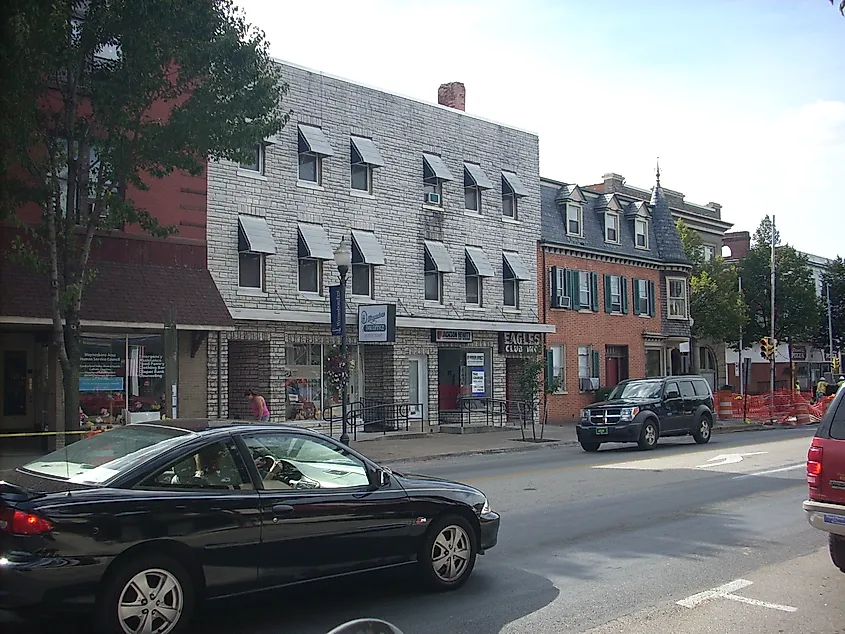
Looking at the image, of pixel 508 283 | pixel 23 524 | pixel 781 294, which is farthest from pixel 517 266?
pixel 23 524

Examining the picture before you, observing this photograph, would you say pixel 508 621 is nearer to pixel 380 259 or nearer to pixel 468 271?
pixel 380 259

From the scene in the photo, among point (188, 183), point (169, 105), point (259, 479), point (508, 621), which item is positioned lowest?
point (508, 621)

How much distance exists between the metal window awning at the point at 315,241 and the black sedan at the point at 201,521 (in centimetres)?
1653

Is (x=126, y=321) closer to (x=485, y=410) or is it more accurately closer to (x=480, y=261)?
(x=480, y=261)

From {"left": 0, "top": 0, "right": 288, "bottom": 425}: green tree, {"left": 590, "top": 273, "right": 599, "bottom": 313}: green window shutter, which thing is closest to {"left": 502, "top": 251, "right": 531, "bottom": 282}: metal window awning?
{"left": 590, "top": 273, "right": 599, "bottom": 313}: green window shutter

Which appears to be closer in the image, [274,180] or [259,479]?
[259,479]

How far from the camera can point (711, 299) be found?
132ft

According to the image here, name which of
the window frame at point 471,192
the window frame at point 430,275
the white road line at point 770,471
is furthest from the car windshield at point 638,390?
the window frame at point 471,192

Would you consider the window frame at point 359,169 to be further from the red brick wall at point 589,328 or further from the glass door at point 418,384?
the red brick wall at point 589,328

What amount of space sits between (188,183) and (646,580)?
1629 centimetres

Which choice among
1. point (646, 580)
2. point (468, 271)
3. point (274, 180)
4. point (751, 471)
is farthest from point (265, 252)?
point (646, 580)

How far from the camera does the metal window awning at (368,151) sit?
82.4ft

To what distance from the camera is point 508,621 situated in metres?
6.41

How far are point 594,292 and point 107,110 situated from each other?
22.5m
